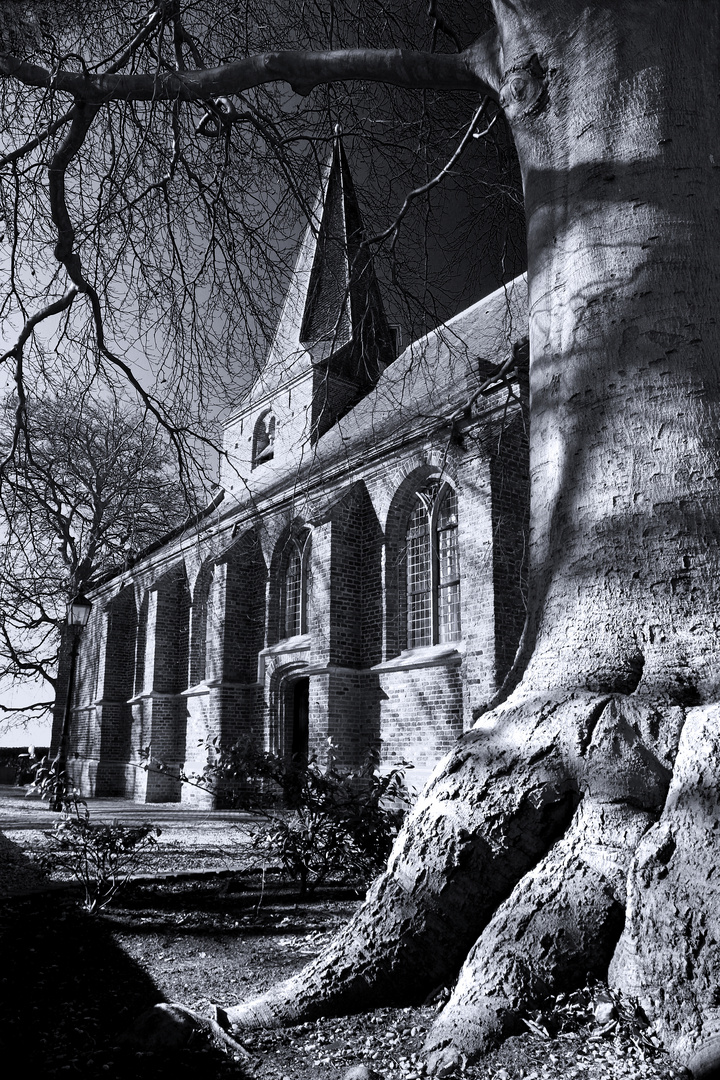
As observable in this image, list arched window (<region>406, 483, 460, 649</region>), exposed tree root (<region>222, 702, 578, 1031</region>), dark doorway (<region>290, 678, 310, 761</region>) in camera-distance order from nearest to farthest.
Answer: exposed tree root (<region>222, 702, 578, 1031</region>) < arched window (<region>406, 483, 460, 649</region>) < dark doorway (<region>290, 678, 310, 761</region>)

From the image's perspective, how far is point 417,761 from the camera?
525 inches

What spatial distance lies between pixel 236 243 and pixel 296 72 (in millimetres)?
1731

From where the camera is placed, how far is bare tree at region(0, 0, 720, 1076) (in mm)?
2188

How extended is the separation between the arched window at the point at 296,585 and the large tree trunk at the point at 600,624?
14.4 metres

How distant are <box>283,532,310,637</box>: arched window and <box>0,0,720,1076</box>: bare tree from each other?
47.1 feet

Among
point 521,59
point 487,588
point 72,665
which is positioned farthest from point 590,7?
point 72,665

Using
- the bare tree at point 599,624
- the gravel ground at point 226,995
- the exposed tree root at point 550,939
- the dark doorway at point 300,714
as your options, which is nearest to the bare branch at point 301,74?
the bare tree at point 599,624

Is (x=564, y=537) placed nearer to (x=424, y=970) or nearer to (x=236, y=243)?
(x=424, y=970)

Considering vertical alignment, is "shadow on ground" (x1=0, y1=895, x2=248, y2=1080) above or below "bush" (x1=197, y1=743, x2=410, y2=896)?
below

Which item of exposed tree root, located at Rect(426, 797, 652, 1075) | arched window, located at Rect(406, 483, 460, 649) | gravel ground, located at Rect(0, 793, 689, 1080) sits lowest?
gravel ground, located at Rect(0, 793, 689, 1080)

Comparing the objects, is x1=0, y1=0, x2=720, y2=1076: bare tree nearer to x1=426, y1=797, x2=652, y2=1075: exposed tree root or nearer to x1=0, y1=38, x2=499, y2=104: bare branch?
x1=426, y1=797, x2=652, y2=1075: exposed tree root

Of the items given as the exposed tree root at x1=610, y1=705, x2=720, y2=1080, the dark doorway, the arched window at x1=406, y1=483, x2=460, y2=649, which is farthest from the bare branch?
the dark doorway

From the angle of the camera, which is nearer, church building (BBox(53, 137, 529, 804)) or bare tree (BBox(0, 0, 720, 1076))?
bare tree (BBox(0, 0, 720, 1076))

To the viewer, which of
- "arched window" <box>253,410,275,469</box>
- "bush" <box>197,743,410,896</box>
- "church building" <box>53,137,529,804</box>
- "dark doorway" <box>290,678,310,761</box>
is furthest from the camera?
"arched window" <box>253,410,275,469</box>
